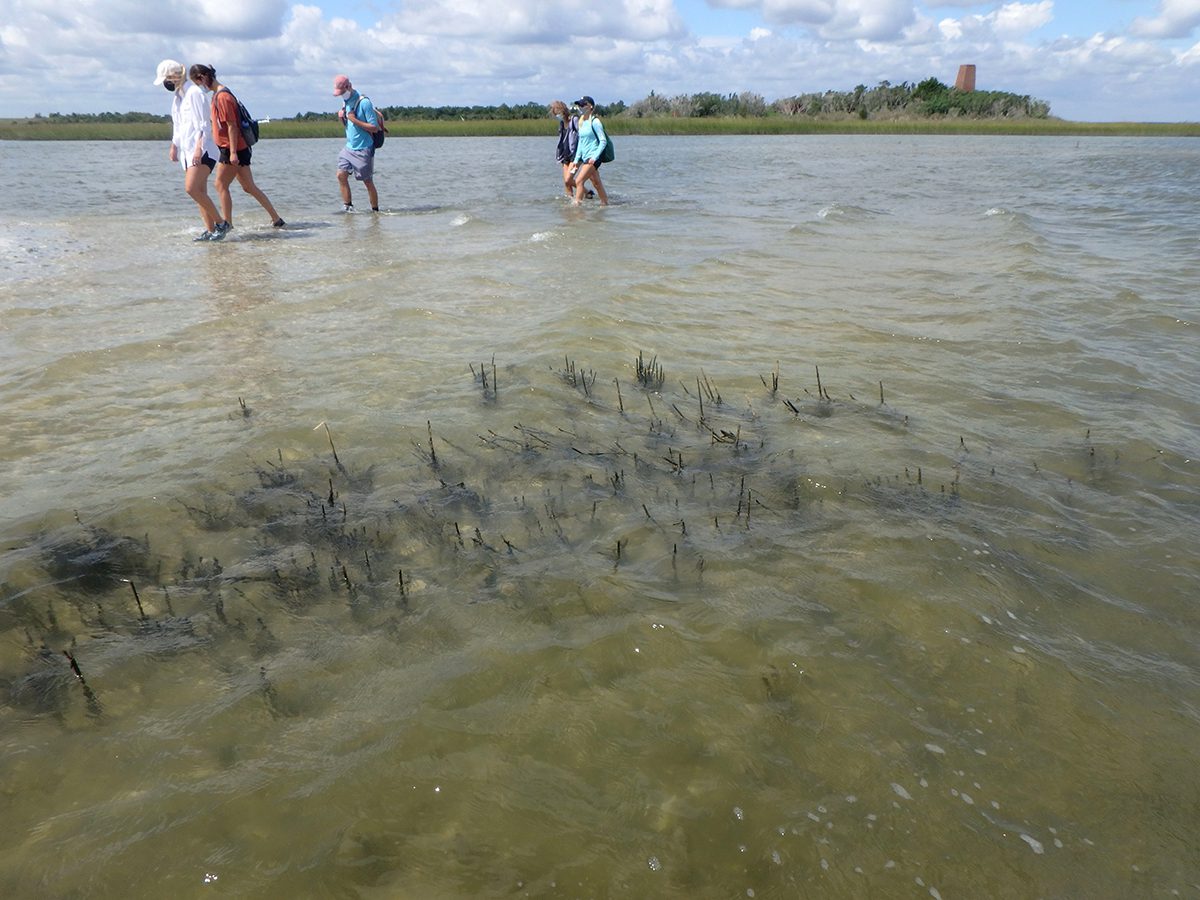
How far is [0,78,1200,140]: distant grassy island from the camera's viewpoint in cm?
5184

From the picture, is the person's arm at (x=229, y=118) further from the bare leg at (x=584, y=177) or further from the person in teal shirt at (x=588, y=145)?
the bare leg at (x=584, y=177)

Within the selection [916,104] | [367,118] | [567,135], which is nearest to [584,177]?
[567,135]

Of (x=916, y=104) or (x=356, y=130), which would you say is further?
(x=916, y=104)

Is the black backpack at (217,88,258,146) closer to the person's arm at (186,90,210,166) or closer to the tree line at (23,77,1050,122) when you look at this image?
the person's arm at (186,90,210,166)

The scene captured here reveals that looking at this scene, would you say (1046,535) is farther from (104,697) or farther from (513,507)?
(104,697)

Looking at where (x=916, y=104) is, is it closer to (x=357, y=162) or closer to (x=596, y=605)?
(x=357, y=162)

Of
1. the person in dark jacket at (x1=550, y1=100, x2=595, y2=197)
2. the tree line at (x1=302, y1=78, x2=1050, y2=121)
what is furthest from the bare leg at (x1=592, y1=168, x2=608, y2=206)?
the tree line at (x1=302, y1=78, x2=1050, y2=121)

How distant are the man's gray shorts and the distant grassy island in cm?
3877

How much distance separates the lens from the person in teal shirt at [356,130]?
1216cm

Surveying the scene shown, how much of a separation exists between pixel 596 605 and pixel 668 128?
176 feet

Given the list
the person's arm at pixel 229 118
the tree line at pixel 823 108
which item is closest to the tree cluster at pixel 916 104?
the tree line at pixel 823 108

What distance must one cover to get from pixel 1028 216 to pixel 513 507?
45.4 feet

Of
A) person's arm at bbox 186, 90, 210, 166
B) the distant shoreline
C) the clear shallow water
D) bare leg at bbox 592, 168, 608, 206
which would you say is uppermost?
the distant shoreline

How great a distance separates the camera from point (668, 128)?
51438mm
